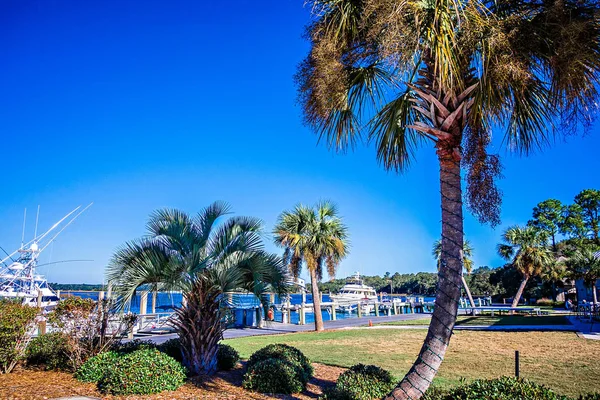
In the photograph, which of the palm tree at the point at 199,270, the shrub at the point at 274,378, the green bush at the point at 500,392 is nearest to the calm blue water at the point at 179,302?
the palm tree at the point at 199,270

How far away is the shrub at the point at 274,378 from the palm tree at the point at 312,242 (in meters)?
13.0

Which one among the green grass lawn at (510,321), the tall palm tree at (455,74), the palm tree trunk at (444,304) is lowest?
the green grass lawn at (510,321)

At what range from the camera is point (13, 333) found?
335 inches

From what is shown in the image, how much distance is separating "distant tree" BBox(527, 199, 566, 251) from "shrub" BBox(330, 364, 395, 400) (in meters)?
44.9

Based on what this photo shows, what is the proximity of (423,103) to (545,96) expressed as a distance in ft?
4.87

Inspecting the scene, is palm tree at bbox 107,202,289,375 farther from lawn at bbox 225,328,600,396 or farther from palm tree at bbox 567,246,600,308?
palm tree at bbox 567,246,600,308

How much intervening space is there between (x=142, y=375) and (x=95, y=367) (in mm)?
1670

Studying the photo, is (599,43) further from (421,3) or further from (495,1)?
(421,3)

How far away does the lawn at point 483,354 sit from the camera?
8828 mm

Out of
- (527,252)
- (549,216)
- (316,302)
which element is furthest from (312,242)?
(549,216)

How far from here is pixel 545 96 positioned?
206 inches

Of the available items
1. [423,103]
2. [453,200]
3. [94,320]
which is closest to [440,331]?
[453,200]

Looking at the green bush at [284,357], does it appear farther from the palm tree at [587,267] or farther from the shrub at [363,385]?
the palm tree at [587,267]

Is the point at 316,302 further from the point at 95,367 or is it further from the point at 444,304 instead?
the point at 444,304
